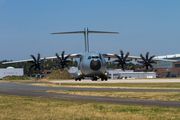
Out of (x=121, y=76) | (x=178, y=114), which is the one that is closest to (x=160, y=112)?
(x=178, y=114)

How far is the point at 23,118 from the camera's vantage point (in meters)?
10.3

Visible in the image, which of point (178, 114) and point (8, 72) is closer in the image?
point (178, 114)

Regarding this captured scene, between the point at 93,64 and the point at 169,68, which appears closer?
the point at 93,64

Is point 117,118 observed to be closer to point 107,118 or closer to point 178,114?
point 107,118

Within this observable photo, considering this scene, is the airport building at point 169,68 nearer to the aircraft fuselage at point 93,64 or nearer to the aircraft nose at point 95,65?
the aircraft fuselage at point 93,64

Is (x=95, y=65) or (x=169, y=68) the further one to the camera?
(x=169, y=68)

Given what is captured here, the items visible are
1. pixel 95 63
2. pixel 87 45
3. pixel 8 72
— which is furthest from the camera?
pixel 8 72

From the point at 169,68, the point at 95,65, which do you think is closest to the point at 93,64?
the point at 95,65

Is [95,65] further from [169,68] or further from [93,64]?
[169,68]

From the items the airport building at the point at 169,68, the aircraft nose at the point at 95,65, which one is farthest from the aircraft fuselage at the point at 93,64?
the airport building at the point at 169,68

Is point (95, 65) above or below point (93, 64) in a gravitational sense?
below

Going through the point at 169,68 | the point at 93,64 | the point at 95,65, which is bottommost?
the point at 95,65

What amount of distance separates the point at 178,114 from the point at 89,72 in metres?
36.0

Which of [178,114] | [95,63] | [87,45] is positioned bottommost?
[178,114]
